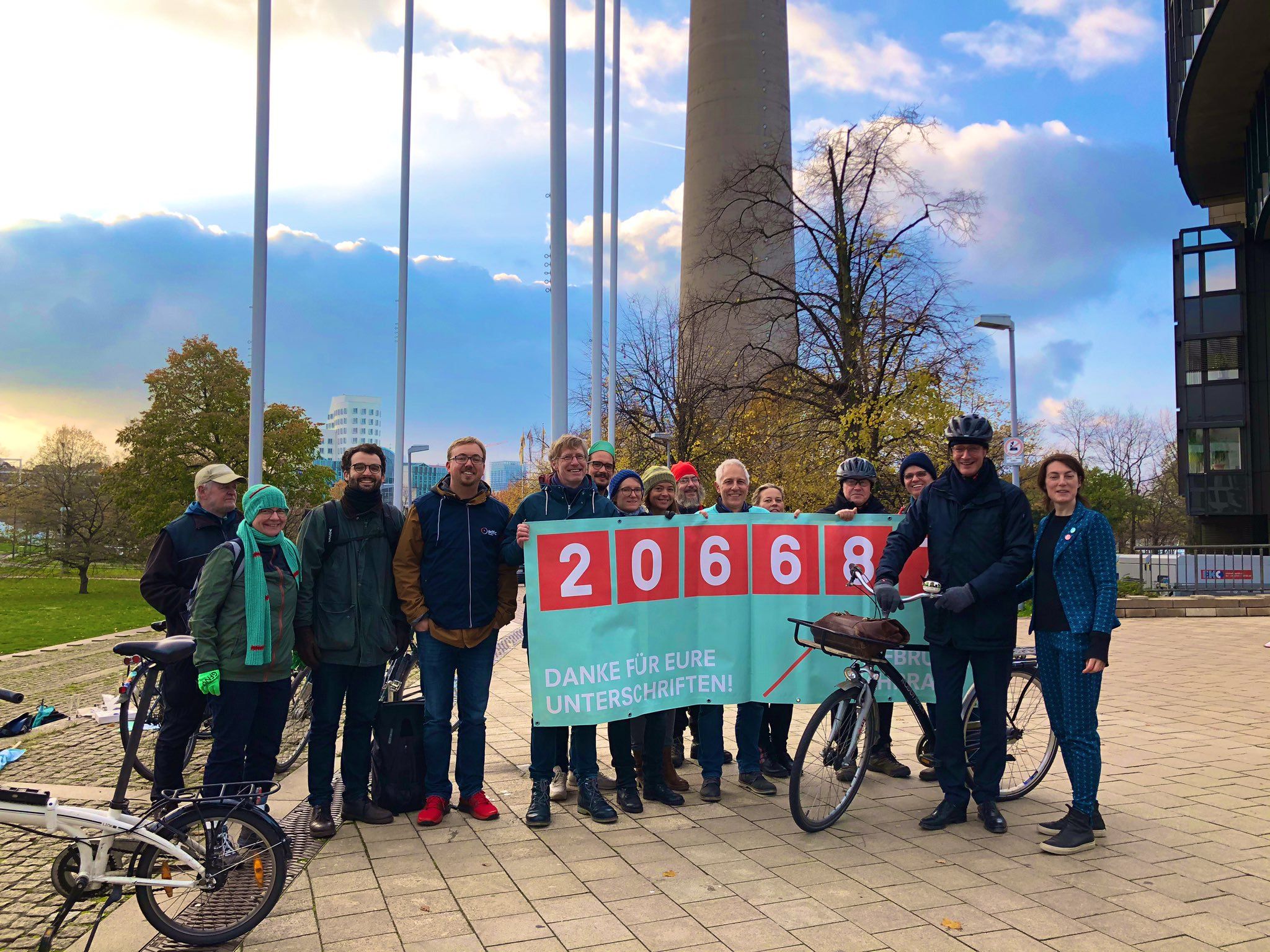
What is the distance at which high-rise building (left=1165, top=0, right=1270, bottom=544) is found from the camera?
36188 mm

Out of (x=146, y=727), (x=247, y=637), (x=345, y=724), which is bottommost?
(x=146, y=727)

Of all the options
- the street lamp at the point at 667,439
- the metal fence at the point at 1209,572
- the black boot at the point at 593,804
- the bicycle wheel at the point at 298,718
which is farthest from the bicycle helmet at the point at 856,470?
the street lamp at the point at 667,439

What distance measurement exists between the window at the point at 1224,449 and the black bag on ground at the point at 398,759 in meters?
42.1

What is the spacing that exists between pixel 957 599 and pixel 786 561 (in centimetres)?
134

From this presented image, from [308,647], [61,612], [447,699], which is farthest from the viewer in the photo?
[61,612]

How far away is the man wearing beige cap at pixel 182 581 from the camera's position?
5555 millimetres

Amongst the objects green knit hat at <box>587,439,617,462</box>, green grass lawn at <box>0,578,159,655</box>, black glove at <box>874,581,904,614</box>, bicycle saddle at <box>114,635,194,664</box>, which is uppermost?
green knit hat at <box>587,439,617,462</box>

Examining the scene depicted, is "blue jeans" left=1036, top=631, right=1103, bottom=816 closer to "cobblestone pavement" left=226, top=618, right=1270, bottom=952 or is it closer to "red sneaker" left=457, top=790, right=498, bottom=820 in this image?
"cobblestone pavement" left=226, top=618, right=1270, bottom=952

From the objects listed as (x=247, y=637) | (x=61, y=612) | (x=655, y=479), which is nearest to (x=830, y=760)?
(x=655, y=479)

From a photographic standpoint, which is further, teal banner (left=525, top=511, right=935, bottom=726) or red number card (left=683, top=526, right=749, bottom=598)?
red number card (left=683, top=526, right=749, bottom=598)

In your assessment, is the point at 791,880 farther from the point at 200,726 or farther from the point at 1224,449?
the point at 1224,449

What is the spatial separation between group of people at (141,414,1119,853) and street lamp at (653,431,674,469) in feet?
82.5

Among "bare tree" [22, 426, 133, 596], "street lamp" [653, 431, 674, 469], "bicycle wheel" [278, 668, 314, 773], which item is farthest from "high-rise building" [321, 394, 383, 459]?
"bicycle wheel" [278, 668, 314, 773]

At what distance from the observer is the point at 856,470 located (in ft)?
22.9
